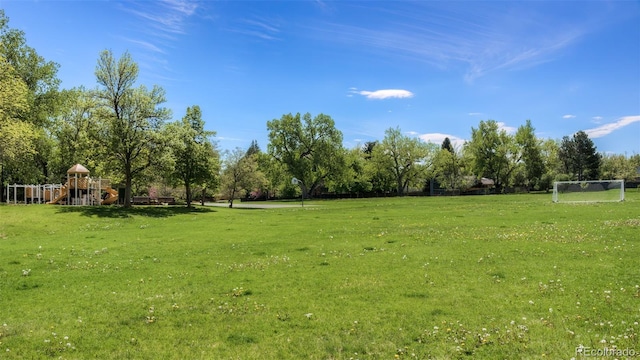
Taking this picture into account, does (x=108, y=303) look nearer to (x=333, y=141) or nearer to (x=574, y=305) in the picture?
(x=574, y=305)

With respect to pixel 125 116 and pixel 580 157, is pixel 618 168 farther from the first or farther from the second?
pixel 125 116

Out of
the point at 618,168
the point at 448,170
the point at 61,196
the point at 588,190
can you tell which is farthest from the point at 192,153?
the point at 618,168

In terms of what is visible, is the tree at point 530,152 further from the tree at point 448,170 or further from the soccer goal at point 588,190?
the soccer goal at point 588,190

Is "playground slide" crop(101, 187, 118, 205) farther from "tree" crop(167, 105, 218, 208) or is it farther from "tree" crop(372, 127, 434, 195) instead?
"tree" crop(372, 127, 434, 195)

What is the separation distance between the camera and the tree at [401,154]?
9694 centimetres

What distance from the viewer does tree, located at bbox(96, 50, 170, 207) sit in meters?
41.7

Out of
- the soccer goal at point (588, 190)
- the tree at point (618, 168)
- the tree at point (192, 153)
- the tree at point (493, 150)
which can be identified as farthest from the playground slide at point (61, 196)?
the tree at point (618, 168)

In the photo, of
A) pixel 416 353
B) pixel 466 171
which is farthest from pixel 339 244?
pixel 466 171

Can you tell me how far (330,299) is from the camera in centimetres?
931

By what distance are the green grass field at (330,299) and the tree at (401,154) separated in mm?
80427

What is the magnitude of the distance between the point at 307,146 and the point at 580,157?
7410cm

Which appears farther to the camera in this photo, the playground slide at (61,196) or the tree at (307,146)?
the tree at (307,146)

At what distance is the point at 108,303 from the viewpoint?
9.36 metres

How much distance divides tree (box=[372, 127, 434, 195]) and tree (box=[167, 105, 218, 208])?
174 feet
